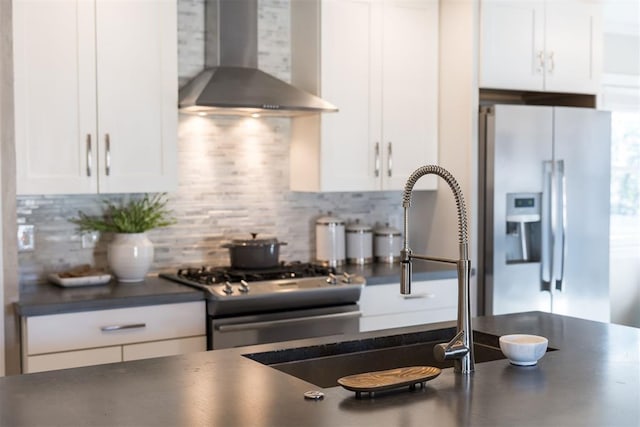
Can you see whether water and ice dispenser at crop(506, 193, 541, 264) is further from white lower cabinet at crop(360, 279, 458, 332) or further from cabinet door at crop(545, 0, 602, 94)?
cabinet door at crop(545, 0, 602, 94)

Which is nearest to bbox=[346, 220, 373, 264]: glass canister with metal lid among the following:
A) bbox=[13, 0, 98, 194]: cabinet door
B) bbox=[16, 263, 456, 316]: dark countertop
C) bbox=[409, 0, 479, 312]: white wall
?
bbox=[409, 0, 479, 312]: white wall

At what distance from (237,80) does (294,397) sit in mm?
2536

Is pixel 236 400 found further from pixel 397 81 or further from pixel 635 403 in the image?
pixel 397 81

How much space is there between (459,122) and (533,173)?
1.65ft

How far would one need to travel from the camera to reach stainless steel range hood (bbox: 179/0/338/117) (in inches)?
167

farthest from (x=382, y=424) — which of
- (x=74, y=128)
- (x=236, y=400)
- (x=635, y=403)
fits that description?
(x=74, y=128)

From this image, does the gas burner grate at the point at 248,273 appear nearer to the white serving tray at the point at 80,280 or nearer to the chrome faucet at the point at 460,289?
the white serving tray at the point at 80,280

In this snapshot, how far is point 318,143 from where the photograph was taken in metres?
4.64

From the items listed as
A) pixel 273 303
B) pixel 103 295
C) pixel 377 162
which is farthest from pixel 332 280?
pixel 103 295

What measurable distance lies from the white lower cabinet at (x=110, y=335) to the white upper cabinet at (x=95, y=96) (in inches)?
24.1

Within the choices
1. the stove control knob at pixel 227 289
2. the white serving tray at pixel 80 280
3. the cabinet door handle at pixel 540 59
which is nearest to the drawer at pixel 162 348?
the stove control knob at pixel 227 289

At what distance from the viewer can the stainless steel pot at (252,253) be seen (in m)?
4.48

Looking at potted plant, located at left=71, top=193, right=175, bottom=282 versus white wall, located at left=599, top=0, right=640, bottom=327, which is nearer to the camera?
potted plant, located at left=71, top=193, right=175, bottom=282

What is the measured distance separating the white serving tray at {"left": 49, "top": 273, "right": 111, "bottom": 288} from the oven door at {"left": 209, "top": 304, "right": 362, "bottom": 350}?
0.59 metres
